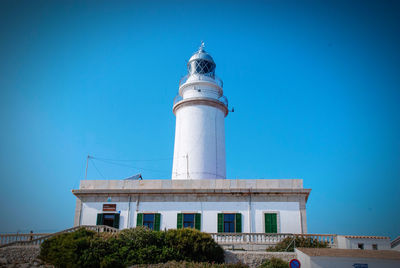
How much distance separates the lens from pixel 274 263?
46.1 ft

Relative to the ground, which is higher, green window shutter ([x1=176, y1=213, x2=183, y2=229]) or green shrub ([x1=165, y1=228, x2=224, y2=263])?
green window shutter ([x1=176, y1=213, x2=183, y2=229])

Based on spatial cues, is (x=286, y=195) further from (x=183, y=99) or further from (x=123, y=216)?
(x=183, y=99)

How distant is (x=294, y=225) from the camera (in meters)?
19.2

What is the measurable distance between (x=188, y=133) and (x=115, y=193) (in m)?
7.18

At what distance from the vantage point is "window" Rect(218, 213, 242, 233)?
19.4 m

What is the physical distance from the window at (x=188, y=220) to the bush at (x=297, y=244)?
4631mm

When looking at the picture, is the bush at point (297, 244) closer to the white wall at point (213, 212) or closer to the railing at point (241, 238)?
the railing at point (241, 238)

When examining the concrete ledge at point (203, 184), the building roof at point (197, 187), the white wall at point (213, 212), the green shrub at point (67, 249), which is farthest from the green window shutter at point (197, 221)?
the green shrub at point (67, 249)

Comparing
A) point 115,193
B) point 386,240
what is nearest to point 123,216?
point 115,193

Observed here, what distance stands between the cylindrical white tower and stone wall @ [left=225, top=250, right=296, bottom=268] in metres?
9.58

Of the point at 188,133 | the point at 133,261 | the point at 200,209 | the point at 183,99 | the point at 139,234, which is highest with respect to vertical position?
the point at 183,99

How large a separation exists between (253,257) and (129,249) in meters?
5.12

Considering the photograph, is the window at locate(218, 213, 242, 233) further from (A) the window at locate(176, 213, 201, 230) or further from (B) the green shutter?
(B) the green shutter

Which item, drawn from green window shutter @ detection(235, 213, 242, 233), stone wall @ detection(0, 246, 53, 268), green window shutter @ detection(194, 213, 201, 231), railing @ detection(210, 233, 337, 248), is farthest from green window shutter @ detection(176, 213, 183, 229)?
stone wall @ detection(0, 246, 53, 268)
